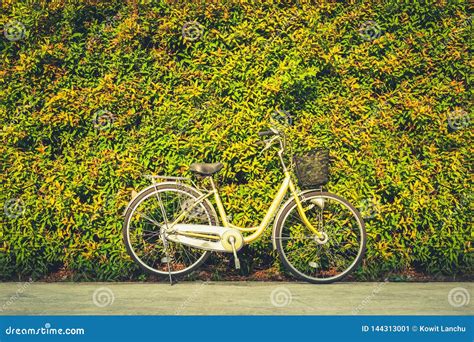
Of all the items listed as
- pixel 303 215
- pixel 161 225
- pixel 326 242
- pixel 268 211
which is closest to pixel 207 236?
pixel 161 225

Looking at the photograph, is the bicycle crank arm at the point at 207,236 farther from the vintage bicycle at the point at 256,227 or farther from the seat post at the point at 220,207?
the seat post at the point at 220,207

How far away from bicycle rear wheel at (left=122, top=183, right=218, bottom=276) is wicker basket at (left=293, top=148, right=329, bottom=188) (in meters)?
0.94

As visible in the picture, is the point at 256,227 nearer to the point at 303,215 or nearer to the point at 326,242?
the point at 303,215

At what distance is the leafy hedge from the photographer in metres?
6.17

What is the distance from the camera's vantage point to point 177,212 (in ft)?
20.1

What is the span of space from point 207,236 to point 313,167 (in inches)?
47.8

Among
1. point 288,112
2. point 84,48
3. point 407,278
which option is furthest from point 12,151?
point 407,278

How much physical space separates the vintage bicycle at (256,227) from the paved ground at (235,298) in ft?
0.86

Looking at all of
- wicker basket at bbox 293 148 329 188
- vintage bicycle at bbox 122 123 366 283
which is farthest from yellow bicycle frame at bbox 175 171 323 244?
wicker basket at bbox 293 148 329 188

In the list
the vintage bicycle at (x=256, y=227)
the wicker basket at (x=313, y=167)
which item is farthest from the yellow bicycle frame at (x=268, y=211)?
the wicker basket at (x=313, y=167)

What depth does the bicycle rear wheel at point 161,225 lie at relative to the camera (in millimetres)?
5918

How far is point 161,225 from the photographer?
5.91 metres

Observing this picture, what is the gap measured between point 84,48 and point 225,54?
1.47 metres

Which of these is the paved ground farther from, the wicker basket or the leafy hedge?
the wicker basket
